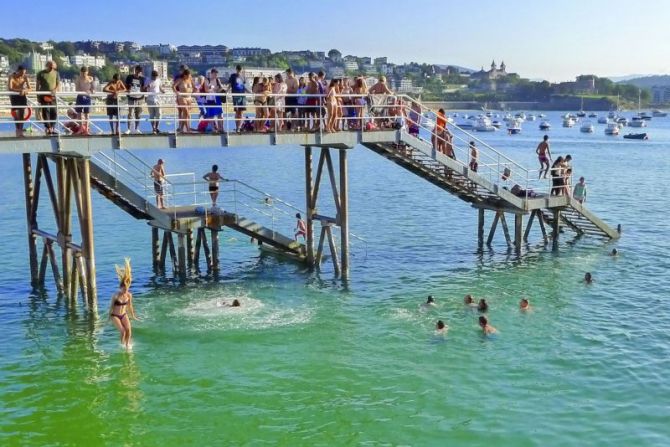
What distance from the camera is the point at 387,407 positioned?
16.3 metres

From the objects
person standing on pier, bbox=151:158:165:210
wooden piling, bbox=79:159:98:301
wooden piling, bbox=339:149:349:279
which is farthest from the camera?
person standing on pier, bbox=151:158:165:210

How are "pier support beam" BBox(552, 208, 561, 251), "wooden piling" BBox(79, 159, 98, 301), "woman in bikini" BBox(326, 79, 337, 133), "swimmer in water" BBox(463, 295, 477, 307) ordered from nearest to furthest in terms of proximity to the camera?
"wooden piling" BBox(79, 159, 98, 301)
"swimmer in water" BBox(463, 295, 477, 307)
"woman in bikini" BBox(326, 79, 337, 133)
"pier support beam" BBox(552, 208, 561, 251)

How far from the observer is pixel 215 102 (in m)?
23.0

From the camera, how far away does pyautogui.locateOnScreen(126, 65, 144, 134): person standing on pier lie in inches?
828

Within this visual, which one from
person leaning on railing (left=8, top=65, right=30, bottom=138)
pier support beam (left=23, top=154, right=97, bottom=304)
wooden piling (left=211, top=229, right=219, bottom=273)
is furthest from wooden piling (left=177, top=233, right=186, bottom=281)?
person leaning on railing (left=8, top=65, right=30, bottom=138)

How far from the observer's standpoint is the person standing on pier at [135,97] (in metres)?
21.0

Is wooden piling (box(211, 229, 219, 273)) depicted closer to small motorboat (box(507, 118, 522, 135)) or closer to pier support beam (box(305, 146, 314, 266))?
pier support beam (box(305, 146, 314, 266))

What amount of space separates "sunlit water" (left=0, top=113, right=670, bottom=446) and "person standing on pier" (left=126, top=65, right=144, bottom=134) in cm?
577

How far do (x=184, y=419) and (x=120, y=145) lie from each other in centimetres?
829

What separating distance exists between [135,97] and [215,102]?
8.41 ft

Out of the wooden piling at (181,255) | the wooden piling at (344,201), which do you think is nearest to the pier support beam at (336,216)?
the wooden piling at (344,201)

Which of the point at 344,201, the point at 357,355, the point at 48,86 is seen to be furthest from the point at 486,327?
the point at 48,86

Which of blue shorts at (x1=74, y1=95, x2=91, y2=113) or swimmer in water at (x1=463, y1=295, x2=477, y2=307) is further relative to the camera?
swimmer in water at (x1=463, y1=295, x2=477, y2=307)

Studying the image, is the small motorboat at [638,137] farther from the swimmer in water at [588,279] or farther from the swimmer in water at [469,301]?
the swimmer in water at [469,301]
